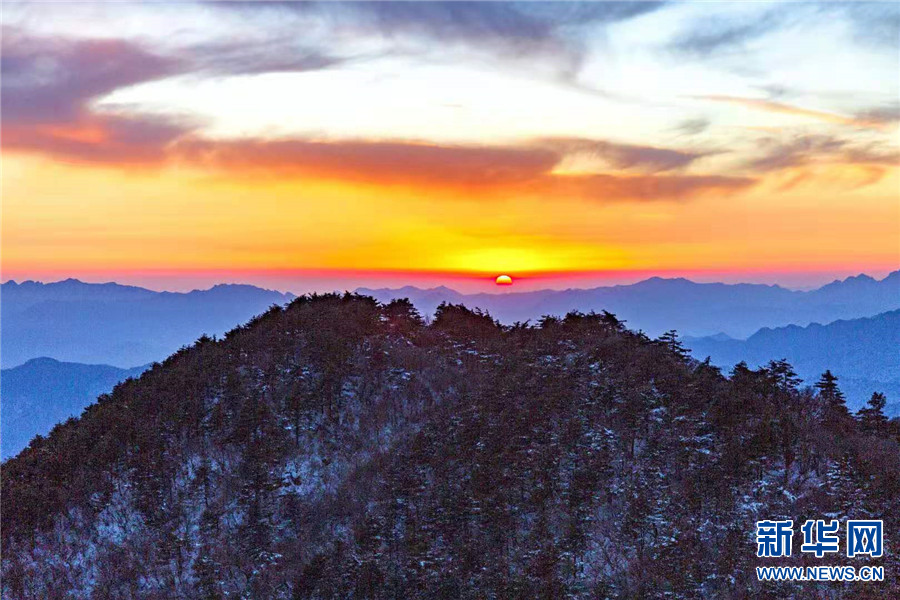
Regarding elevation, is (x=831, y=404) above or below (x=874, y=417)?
above

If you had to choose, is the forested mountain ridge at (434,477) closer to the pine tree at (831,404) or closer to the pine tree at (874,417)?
the pine tree at (874,417)

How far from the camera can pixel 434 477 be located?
43062 mm

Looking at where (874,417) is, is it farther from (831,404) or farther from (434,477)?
(434,477)

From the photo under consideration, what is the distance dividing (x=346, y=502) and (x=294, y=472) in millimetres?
4353

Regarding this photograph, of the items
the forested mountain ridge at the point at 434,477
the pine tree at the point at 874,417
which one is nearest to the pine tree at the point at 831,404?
the forested mountain ridge at the point at 434,477

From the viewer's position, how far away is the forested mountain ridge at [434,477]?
37719 millimetres

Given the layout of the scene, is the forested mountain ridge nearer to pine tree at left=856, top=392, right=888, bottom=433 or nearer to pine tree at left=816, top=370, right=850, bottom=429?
pine tree at left=856, top=392, right=888, bottom=433

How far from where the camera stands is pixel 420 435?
46188 mm

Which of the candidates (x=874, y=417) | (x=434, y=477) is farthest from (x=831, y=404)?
(x=434, y=477)

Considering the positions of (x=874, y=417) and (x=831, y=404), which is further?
(x=874, y=417)

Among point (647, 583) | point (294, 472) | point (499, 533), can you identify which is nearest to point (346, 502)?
point (294, 472)

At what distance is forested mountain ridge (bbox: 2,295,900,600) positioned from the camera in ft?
124

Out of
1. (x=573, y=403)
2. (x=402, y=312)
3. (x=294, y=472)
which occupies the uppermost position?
(x=402, y=312)

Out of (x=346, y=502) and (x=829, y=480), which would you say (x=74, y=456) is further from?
(x=829, y=480)
